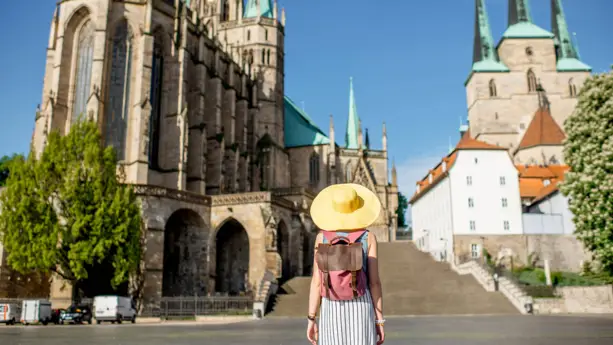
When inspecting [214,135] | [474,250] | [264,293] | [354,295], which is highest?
[214,135]

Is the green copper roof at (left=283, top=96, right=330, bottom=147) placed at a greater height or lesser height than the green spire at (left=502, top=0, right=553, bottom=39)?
lesser

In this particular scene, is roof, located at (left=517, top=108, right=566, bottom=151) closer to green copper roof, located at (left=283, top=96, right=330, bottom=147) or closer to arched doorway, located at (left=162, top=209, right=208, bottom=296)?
green copper roof, located at (left=283, top=96, right=330, bottom=147)

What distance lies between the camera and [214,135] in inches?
1655

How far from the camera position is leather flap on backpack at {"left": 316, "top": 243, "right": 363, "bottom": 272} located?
3.73 m

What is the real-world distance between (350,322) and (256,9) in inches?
2347

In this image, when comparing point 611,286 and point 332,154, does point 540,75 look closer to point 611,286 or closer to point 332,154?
point 332,154

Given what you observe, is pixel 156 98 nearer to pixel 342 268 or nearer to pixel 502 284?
pixel 502 284

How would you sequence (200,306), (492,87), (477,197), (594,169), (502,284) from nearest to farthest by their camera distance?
(594,169) < (200,306) < (502,284) < (477,197) < (492,87)

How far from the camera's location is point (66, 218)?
25.8m

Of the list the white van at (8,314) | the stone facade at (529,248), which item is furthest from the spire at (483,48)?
the white van at (8,314)

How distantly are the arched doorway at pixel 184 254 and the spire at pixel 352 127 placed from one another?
34609 millimetres

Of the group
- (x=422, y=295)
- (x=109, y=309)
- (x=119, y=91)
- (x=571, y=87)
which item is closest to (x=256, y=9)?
(x=119, y=91)

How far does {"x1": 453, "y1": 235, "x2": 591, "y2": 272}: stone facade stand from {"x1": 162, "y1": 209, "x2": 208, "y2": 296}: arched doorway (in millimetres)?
18029

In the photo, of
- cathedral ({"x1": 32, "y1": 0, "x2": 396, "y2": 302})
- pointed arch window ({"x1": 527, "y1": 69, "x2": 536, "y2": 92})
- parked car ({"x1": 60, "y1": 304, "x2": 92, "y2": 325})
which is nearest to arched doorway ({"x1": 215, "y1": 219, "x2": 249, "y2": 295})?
cathedral ({"x1": 32, "y1": 0, "x2": 396, "y2": 302})
